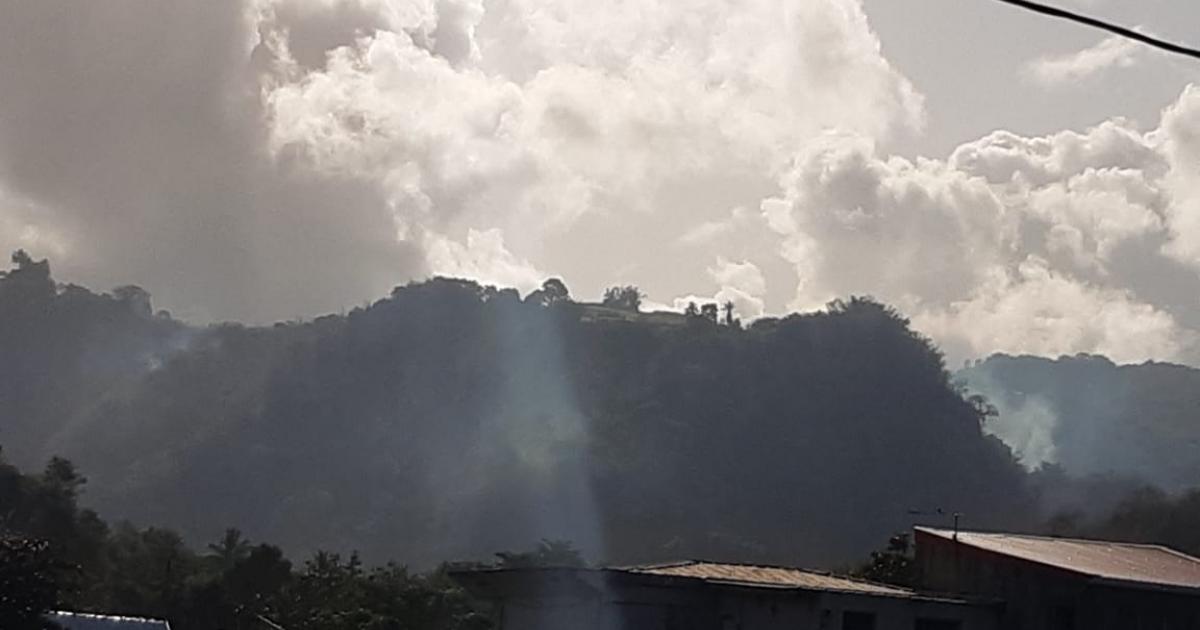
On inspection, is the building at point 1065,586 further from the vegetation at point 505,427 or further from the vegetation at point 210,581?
the vegetation at point 505,427

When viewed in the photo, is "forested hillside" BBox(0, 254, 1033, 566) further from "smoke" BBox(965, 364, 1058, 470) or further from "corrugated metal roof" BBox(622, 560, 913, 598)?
"corrugated metal roof" BBox(622, 560, 913, 598)

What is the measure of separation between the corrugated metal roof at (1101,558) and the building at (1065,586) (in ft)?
0.14

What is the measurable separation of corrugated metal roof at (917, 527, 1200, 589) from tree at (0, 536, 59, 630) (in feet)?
74.8

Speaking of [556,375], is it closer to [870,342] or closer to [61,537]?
[870,342]

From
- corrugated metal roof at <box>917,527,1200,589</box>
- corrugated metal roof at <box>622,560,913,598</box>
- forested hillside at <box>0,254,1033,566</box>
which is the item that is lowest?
corrugated metal roof at <box>622,560,913,598</box>

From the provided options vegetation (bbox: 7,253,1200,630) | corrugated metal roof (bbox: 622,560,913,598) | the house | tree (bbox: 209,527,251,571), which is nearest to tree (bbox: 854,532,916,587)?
corrugated metal roof (bbox: 622,560,913,598)

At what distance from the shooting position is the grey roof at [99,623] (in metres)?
52.4

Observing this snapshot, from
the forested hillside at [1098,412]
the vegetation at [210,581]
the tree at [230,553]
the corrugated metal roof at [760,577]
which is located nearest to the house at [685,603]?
the corrugated metal roof at [760,577]

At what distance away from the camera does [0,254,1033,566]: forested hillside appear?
122 meters

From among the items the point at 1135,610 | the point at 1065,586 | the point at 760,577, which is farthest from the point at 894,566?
the point at 1065,586

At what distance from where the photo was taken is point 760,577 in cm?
3262

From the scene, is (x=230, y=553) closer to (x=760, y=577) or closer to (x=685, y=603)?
(x=760, y=577)

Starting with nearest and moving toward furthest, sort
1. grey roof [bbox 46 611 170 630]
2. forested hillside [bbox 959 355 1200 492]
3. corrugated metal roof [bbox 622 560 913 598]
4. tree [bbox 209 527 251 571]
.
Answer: corrugated metal roof [bbox 622 560 913 598] → grey roof [bbox 46 611 170 630] → tree [bbox 209 527 251 571] → forested hillside [bbox 959 355 1200 492]

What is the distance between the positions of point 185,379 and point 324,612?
107 m
